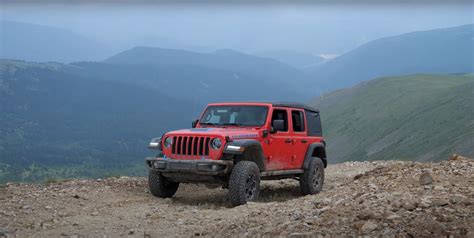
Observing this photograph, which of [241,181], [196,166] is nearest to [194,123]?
[196,166]

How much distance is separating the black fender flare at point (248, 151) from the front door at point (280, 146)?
0.28 meters

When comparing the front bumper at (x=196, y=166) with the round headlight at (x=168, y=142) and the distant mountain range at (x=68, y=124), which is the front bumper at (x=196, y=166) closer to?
the round headlight at (x=168, y=142)

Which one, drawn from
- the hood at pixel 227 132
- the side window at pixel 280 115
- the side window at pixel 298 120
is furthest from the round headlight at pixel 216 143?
the side window at pixel 298 120

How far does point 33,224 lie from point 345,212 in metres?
4.25

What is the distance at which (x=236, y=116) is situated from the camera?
1134 cm

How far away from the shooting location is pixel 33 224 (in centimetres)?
806

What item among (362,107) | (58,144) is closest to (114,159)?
(58,144)

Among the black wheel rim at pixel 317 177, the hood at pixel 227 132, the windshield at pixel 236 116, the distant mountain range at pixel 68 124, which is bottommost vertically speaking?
the distant mountain range at pixel 68 124

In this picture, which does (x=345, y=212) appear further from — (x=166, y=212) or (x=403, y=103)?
(x=403, y=103)

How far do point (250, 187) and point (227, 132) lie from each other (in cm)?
106

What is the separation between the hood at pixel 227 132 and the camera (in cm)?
1019

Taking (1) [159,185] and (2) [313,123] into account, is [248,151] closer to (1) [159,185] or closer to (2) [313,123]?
(1) [159,185]

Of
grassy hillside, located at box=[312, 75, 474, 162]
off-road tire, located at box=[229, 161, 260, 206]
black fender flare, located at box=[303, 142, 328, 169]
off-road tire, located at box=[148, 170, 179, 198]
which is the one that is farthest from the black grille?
grassy hillside, located at box=[312, 75, 474, 162]

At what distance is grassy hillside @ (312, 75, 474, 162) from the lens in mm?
67750
